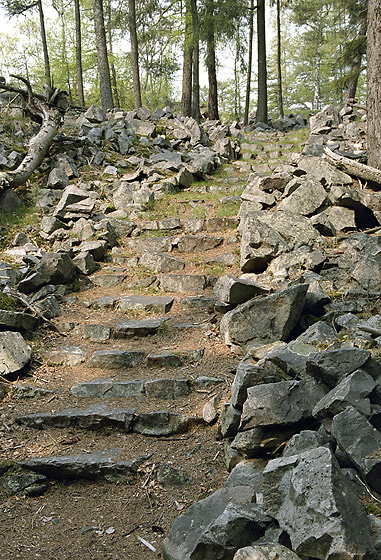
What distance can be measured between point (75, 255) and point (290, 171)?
5204 mm

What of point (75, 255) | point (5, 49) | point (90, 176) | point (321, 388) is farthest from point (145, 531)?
point (5, 49)

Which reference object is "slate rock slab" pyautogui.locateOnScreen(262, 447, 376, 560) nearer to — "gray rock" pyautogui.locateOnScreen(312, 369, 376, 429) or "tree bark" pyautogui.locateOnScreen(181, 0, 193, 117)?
"gray rock" pyautogui.locateOnScreen(312, 369, 376, 429)

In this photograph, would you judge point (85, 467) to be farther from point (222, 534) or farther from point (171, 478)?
point (222, 534)

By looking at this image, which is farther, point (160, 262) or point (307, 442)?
point (160, 262)

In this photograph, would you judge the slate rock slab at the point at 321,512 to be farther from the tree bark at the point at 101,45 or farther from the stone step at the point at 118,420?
the tree bark at the point at 101,45

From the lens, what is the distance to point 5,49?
39.6m

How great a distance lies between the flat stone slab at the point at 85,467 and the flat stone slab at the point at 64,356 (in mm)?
1890

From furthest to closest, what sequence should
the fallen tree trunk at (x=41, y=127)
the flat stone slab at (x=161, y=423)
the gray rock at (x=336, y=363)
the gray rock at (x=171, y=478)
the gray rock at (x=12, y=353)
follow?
the fallen tree trunk at (x=41, y=127)
the gray rock at (x=12, y=353)
the flat stone slab at (x=161, y=423)
the gray rock at (x=171, y=478)
the gray rock at (x=336, y=363)

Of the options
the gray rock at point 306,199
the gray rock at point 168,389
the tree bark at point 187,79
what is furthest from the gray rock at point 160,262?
the tree bark at point 187,79

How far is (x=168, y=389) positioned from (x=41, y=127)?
1101cm

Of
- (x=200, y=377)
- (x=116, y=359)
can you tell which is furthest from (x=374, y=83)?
(x=116, y=359)

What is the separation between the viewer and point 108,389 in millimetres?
5250

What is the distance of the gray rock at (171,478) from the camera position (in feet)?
12.5

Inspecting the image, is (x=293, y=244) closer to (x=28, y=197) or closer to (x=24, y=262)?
(x=24, y=262)
